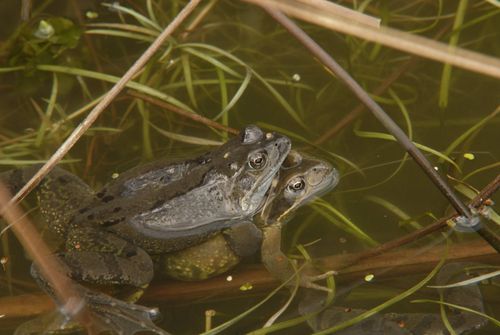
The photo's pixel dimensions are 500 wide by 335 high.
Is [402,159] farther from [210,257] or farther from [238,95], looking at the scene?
[210,257]

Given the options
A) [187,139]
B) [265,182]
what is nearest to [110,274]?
[265,182]

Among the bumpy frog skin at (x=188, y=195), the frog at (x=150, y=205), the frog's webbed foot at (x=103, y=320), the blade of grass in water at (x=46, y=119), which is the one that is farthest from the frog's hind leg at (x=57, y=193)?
the frog's webbed foot at (x=103, y=320)

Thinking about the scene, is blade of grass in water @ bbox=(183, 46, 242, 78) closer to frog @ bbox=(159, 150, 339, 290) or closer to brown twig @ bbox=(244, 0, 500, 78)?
frog @ bbox=(159, 150, 339, 290)

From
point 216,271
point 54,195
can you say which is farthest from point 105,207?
point 216,271

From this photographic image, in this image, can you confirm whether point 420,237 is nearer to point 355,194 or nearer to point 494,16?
point 355,194

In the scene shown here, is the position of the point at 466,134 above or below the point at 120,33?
below

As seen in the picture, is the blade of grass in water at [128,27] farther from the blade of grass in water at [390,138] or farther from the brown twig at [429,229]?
the brown twig at [429,229]
